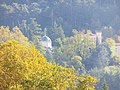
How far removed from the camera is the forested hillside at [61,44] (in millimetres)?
11633

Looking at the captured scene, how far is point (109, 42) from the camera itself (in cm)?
3866

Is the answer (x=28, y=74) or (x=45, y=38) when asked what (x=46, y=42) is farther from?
(x=28, y=74)

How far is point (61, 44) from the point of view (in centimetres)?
3978

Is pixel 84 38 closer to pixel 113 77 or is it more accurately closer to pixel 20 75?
pixel 113 77

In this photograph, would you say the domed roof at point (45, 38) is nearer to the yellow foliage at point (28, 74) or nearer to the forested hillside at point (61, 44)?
the forested hillside at point (61, 44)

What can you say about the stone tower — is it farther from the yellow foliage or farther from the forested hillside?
the yellow foliage

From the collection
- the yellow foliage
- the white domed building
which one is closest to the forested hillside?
the yellow foliage

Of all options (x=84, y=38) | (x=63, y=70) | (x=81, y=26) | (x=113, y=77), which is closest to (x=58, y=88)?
(x=63, y=70)

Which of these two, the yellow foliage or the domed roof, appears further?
the domed roof

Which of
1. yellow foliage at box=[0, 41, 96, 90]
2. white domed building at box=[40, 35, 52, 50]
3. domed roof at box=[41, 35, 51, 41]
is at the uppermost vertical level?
yellow foliage at box=[0, 41, 96, 90]

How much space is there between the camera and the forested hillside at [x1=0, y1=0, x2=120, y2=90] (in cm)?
1163

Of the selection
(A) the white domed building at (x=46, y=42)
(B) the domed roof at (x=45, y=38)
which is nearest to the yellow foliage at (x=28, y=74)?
A: (A) the white domed building at (x=46, y=42)

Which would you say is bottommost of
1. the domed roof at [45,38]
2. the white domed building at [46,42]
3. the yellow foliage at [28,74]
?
the white domed building at [46,42]

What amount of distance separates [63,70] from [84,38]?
26205mm
